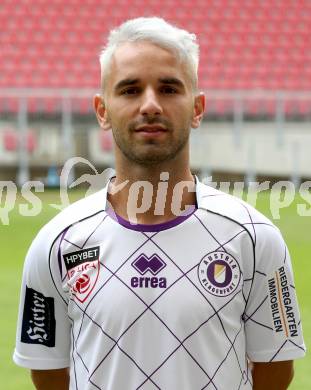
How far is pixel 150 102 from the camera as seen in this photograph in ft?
5.71

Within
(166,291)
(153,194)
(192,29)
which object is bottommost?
(192,29)

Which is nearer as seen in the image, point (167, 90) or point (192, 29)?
point (167, 90)

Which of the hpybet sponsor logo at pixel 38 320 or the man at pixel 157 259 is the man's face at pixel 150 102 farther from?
the hpybet sponsor logo at pixel 38 320

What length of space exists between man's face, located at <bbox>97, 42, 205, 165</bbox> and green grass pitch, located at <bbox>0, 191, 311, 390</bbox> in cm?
330

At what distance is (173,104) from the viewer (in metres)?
1.77

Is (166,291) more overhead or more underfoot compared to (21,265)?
A: more overhead

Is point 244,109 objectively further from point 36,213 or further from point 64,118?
point 36,213

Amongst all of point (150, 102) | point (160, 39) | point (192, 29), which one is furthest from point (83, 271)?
point (192, 29)

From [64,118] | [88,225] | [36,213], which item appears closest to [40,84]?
[64,118]

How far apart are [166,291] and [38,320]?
14.0 inches

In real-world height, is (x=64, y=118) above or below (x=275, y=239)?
below

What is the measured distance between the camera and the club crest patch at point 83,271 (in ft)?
5.98

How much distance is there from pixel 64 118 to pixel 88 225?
13.0 meters

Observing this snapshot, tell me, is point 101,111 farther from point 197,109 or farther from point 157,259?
point 157,259
